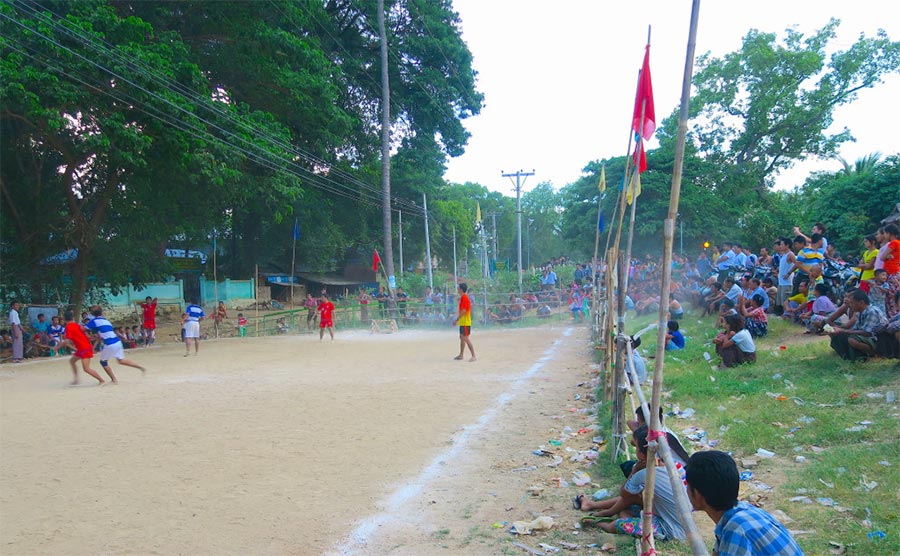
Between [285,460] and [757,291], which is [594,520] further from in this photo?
[757,291]

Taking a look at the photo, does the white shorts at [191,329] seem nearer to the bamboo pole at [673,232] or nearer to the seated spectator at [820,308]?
the seated spectator at [820,308]

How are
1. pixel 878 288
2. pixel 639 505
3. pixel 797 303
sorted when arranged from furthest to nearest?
pixel 797 303
pixel 878 288
pixel 639 505

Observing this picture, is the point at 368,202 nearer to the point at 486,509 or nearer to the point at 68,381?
the point at 68,381

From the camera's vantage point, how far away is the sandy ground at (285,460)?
4.77 metres

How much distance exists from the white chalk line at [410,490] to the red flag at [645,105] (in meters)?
4.20

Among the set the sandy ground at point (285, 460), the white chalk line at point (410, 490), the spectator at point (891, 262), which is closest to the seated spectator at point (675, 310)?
the sandy ground at point (285, 460)

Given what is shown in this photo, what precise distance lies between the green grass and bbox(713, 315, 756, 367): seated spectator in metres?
0.22

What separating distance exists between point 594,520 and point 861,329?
5.58m

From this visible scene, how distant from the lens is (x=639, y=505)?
4676 mm

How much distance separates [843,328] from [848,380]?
94 centimetres

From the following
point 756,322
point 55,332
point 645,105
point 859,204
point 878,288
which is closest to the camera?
point 645,105

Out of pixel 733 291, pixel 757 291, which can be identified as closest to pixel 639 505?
pixel 757 291

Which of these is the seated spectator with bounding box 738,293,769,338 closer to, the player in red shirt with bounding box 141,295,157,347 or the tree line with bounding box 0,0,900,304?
the tree line with bounding box 0,0,900,304

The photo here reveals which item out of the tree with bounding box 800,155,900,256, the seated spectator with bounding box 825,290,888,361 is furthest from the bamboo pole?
the tree with bounding box 800,155,900,256
